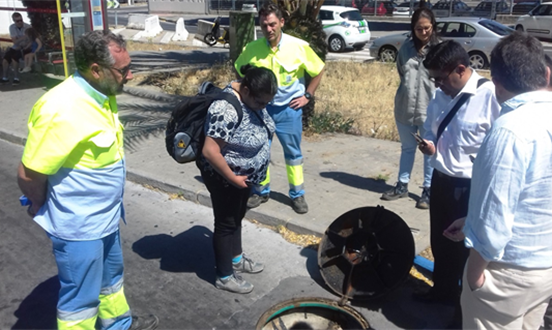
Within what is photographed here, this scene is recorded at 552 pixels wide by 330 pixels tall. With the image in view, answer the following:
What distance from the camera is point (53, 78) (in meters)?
12.8

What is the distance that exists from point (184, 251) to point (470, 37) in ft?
46.6

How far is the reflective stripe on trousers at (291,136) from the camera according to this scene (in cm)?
508

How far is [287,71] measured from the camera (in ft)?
16.4

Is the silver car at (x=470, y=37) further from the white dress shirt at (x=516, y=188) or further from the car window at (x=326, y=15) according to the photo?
the white dress shirt at (x=516, y=188)

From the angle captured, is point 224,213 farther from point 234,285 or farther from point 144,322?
point 144,322

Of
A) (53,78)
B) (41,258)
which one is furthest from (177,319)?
(53,78)

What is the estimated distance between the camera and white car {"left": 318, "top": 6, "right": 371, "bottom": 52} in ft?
67.1

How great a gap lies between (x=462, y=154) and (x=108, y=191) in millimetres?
2299

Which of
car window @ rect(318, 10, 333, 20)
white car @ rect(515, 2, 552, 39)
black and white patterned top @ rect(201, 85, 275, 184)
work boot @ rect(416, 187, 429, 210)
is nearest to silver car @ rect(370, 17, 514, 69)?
car window @ rect(318, 10, 333, 20)

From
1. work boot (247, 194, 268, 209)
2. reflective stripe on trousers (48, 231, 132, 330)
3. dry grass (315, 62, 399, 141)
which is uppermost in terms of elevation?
reflective stripe on trousers (48, 231, 132, 330)

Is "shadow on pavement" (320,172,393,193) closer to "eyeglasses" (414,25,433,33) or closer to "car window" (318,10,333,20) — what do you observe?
"eyeglasses" (414,25,433,33)

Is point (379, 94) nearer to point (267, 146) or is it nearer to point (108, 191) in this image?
point (267, 146)

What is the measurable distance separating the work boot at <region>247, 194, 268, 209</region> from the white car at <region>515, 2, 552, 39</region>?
22.5 meters

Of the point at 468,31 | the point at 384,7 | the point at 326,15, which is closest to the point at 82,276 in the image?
the point at 468,31
